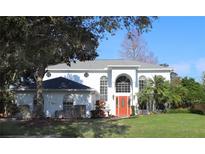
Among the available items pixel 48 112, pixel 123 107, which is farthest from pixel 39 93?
pixel 123 107

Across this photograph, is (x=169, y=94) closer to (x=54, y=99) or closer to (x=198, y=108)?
(x=198, y=108)

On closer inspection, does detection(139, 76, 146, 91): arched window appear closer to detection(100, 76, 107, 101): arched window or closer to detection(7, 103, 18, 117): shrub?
detection(100, 76, 107, 101): arched window

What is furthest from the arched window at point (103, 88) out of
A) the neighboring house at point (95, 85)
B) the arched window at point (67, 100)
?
the arched window at point (67, 100)

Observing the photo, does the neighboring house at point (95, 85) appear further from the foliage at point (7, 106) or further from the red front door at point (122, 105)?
the foliage at point (7, 106)

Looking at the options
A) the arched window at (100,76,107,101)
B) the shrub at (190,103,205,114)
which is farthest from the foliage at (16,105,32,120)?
the shrub at (190,103,205,114)

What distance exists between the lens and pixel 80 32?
15.9 m

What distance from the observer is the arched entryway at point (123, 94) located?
4625 centimetres

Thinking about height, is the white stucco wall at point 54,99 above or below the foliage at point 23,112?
above

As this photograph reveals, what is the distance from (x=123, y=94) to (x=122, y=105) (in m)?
1.14

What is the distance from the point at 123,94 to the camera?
46.7 metres

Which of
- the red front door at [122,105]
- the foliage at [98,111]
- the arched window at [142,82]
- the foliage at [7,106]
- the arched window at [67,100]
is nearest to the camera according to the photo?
the foliage at [98,111]

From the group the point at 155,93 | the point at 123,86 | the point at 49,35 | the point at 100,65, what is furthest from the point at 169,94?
the point at 49,35

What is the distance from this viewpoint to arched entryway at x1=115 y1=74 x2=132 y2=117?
152ft
